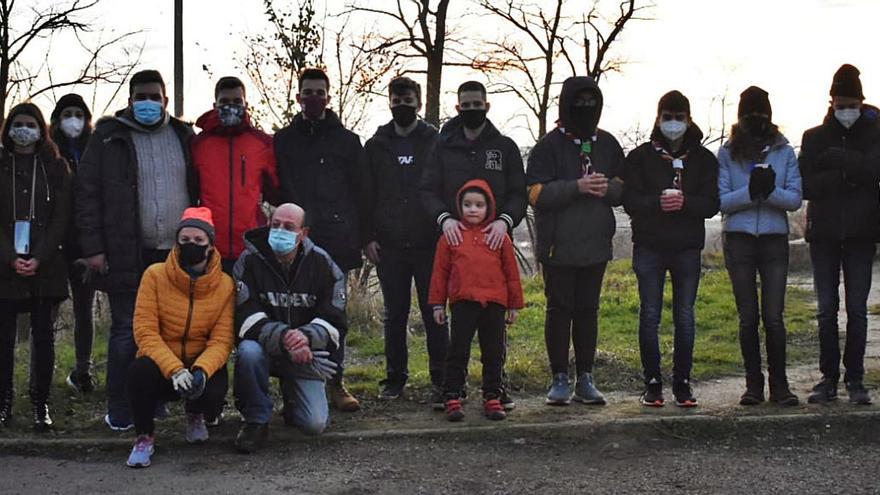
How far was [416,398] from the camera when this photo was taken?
26.6ft

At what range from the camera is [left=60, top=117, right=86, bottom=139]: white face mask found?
26.5 feet

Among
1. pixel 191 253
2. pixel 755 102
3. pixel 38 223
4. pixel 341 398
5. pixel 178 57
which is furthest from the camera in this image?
pixel 178 57

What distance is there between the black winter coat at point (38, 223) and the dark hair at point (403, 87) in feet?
7.81

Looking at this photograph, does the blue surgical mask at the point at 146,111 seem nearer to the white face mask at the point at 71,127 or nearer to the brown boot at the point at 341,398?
the white face mask at the point at 71,127

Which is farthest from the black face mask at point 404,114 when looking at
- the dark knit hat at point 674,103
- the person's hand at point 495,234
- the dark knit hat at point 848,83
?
the dark knit hat at point 848,83

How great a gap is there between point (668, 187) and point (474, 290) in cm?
156

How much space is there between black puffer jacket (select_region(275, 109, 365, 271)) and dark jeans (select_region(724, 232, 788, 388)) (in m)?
2.69

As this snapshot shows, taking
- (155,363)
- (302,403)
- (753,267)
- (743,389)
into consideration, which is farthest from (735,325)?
(155,363)

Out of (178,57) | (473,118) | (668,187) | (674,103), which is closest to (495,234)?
(473,118)

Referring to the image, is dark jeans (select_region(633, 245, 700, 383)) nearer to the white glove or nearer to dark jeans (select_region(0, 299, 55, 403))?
the white glove

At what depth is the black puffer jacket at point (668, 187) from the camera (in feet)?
24.2

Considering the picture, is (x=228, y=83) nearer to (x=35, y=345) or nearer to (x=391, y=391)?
(x=35, y=345)

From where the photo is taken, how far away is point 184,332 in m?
6.66

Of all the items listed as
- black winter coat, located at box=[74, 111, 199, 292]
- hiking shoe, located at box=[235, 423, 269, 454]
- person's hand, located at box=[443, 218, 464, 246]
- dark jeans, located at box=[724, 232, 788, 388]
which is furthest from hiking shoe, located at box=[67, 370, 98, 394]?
dark jeans, located at box=[724, 232, 788, 388]
